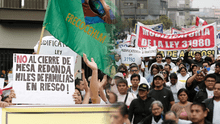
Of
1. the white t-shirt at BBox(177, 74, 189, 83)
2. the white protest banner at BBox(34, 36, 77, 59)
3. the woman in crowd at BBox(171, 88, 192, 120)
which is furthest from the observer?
the white t-shirt at BBox(177, 74, 189, 83)

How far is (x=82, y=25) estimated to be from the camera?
17.8 ft

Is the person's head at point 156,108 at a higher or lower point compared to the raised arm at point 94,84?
lower

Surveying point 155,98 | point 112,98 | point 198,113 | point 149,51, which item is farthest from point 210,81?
point 149,51

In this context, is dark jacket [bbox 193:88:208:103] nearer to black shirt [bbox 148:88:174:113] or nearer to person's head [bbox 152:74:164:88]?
black shirt [bbox 148:88:174:113]

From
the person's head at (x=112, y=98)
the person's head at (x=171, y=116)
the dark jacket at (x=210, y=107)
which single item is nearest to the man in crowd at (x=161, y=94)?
the dark jacket at (x=210, y=107)

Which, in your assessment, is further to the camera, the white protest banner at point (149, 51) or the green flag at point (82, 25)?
the white protest banner at point (149, 51)

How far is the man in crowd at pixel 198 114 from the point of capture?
418 centimetres

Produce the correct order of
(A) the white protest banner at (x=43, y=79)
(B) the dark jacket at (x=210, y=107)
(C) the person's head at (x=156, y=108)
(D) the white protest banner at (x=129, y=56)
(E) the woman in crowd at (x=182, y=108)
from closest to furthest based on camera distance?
(A) the white protest banner at (x=43, y=79) → (C) the person's head at (x=156, y=108) → (B) the dark jacket at (x=210, y=107) → (E) the woman in crowd at (x=182, y=108) → (D) the white protest banner at (x=129, y=56)

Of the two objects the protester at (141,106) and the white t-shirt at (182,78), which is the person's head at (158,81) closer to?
the protester at (141,106)

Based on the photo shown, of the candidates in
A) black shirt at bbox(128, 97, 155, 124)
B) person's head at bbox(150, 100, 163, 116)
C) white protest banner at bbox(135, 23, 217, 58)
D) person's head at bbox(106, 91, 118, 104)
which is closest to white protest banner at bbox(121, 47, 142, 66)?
white protest banner at bbox(135, 23, 217, 58)

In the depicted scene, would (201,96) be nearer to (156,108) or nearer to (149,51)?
(156,108)

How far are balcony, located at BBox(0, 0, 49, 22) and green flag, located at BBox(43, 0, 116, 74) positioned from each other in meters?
7.96

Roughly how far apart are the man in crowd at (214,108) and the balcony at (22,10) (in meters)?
9.90

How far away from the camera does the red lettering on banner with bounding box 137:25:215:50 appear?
33.6 feet
